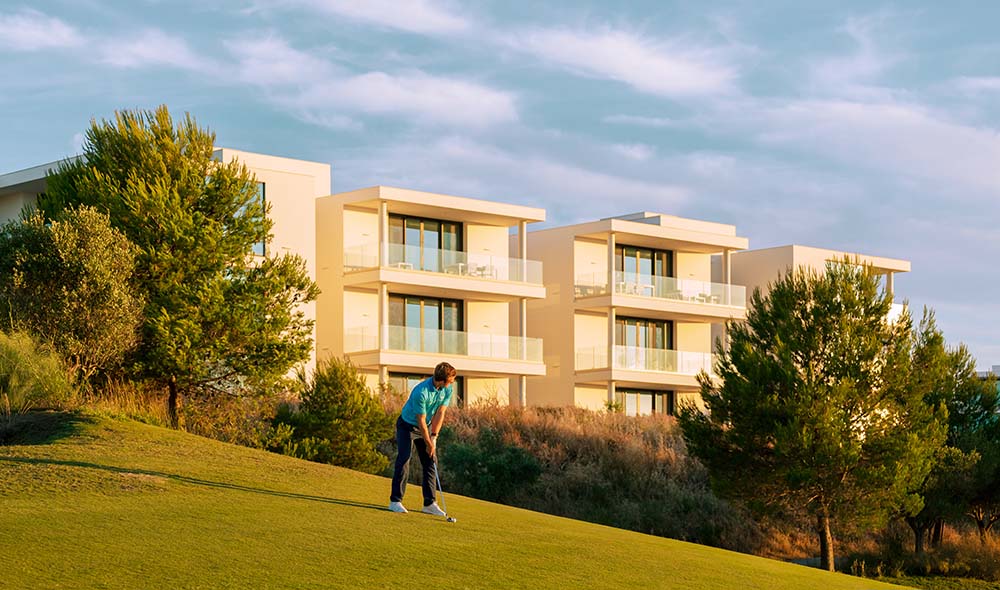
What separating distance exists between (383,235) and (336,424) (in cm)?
1697

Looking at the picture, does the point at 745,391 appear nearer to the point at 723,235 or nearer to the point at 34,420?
the point at 34,420

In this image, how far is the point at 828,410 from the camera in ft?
82.2

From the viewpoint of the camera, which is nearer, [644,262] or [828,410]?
[828,410]

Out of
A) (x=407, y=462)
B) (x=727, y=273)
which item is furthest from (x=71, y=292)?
(x=727, y=273)

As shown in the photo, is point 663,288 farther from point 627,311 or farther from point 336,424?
point 336,424

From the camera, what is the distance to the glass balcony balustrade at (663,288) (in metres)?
48.4

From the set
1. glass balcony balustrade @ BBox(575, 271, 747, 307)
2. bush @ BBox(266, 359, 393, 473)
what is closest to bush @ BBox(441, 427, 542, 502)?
bush @ BBox(266, 359, 393, 473)

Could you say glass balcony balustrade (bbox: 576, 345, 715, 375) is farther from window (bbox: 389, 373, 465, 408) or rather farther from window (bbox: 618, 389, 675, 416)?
window (bbox: 389, 373, 465, 408)

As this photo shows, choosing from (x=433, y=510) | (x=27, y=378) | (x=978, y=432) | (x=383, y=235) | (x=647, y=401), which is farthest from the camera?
(x=647, y=401)

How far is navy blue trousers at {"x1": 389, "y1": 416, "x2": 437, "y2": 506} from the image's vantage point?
14.2 meters

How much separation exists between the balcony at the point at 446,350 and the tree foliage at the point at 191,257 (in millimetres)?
13712

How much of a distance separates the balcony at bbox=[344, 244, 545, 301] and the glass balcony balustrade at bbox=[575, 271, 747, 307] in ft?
10.4

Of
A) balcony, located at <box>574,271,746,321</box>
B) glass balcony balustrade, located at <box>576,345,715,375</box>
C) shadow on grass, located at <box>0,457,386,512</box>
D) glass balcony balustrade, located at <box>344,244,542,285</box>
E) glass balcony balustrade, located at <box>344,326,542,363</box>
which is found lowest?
shadow on grass, located at <box>0,457,386,512</box>

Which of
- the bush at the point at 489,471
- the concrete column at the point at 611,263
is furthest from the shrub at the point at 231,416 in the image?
the concrete column at the point at 611,263
